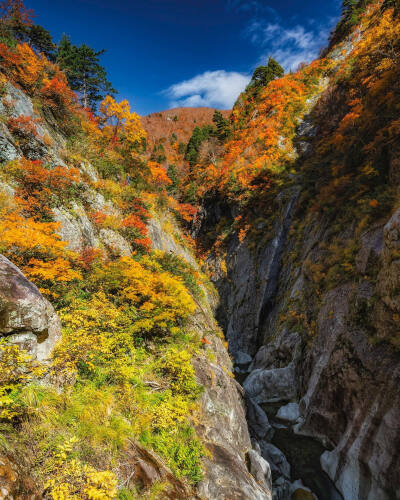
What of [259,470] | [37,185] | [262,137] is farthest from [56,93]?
[262,137]

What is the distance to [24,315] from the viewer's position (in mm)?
4707

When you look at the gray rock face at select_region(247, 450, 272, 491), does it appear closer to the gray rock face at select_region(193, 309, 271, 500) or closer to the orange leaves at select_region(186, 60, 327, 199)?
the gray rock face at select_region(193, 309, 271, 500)

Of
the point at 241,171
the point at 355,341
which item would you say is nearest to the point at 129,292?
the point at 355,341

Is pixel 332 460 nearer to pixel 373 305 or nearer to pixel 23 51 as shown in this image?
pixel 373 305

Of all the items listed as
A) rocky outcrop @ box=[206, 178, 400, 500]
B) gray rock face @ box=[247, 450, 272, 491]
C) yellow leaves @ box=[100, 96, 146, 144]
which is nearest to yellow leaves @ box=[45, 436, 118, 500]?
gray rock face @ box=[247, 450, 272, 491]

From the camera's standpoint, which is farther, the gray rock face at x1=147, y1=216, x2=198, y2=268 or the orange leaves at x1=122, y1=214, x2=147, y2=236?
the gray rock face at x1=147, y1=216, x2=198, y2=268

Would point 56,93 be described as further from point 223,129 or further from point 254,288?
point 223,129

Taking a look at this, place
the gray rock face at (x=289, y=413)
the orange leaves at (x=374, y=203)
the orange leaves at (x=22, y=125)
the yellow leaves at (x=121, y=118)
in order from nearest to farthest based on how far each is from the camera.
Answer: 1. the orange leaves at (x=374, y=203)
2. the orange leaves at (x=22, y=125)
3. the gray rock face at (x=289, y=413)
4. the yellow leaves at (x=121, y=118)

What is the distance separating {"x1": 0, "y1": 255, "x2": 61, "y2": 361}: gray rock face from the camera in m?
4.54

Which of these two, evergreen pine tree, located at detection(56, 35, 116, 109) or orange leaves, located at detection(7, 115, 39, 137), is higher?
evergreen pine tree, located at detection(56, 35, 116, 109)

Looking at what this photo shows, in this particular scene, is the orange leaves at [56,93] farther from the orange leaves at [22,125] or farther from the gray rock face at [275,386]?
the gray rock face at [275,386]

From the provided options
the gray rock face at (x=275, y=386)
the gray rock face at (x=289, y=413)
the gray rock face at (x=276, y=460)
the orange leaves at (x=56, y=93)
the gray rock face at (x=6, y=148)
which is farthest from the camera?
the orange leaves at (x=56, y=93)

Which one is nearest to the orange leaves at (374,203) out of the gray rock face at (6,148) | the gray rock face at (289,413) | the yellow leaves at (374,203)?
the yellow leaves at (374,203)

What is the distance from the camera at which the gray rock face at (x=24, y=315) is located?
4.54m
